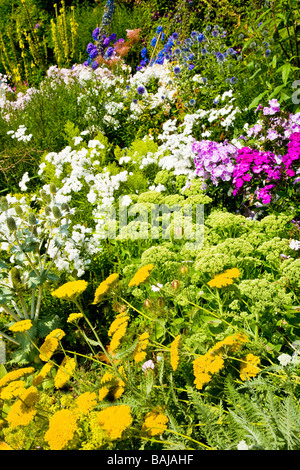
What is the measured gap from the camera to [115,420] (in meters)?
1.35

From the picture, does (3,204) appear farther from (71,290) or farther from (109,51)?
(109,51)

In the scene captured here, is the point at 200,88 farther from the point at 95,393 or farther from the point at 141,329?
the point at 95,393

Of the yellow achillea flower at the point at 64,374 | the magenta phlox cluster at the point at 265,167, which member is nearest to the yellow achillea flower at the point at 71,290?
the yellow achillea flower at the point at 64,374

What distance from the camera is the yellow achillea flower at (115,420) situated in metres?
1.33

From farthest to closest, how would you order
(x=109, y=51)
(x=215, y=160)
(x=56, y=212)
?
(x=109, y=51) < (x=215, y=160) < (x=56, y=212)

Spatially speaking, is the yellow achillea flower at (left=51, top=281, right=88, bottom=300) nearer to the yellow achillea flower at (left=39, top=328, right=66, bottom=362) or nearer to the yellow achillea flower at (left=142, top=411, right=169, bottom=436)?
the yellow achillea flower at (left=39, top=328, right=66, bottom=362)

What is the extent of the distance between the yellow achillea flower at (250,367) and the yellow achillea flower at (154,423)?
14.6 inches

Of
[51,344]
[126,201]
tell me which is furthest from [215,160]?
[51,344]

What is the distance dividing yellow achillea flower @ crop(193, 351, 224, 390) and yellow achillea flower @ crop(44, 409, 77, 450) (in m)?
0.50

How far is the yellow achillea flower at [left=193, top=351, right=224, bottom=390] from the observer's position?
1.51 meters

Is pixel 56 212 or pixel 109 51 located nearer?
pixel 56 212

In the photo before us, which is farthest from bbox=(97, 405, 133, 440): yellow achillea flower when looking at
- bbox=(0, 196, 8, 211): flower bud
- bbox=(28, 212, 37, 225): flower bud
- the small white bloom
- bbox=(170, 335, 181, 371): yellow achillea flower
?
the small white bloom

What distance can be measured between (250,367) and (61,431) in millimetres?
782

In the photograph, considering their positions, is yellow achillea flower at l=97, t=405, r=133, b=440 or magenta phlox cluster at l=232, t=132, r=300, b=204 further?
magenta phlox cluster at l=232, t=132, r=300, b=204
